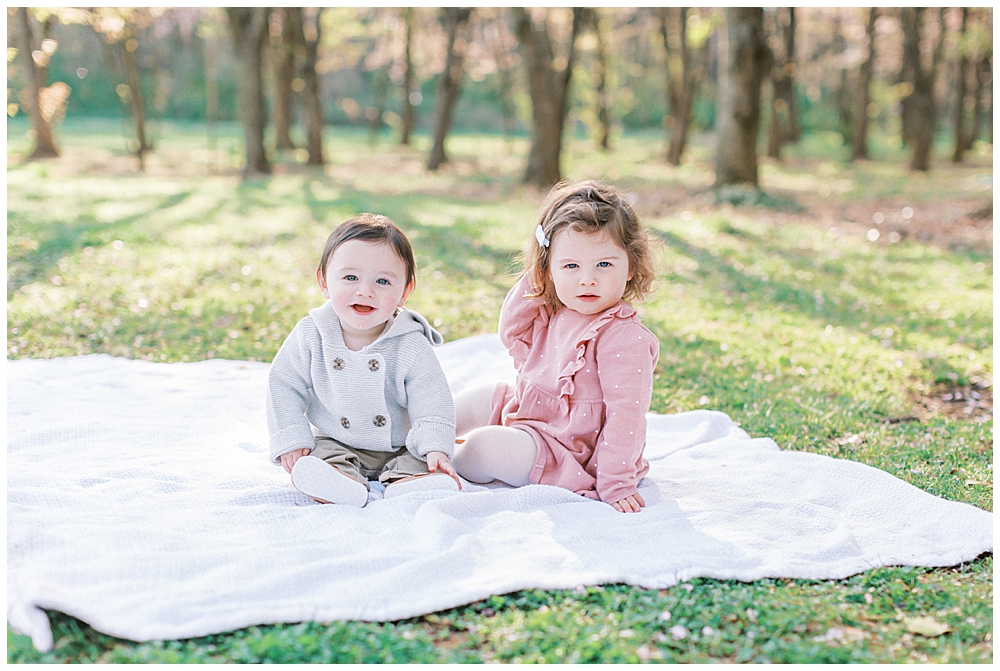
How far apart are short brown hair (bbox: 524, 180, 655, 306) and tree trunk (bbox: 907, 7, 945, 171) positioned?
1878 cm

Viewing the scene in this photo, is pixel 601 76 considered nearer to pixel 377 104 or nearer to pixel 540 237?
pixel 377 104

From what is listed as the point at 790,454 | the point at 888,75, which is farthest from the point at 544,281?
the point at 888,75

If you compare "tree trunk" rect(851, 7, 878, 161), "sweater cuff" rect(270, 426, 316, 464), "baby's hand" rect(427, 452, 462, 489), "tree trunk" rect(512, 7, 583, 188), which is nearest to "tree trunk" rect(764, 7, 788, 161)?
"tree trunk" rect(851, 7, 878, 161)

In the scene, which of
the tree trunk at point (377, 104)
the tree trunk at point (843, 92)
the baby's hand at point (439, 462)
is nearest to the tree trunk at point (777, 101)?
the tree trunk at point (843, 92)

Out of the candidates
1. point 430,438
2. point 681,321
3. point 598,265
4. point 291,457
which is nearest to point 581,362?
point 598,265

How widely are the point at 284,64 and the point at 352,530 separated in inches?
810

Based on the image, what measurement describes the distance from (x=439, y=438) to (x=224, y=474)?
0.90m

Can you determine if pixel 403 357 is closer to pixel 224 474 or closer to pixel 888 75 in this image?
pixel 224 474

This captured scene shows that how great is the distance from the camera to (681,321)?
20.9ft

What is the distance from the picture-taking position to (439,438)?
10.6ft

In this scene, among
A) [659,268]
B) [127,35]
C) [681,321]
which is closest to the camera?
[659,268]

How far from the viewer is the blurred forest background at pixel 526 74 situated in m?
14.5

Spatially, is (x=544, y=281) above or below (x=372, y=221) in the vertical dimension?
below

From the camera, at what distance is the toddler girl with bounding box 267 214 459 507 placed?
10.1 feet
